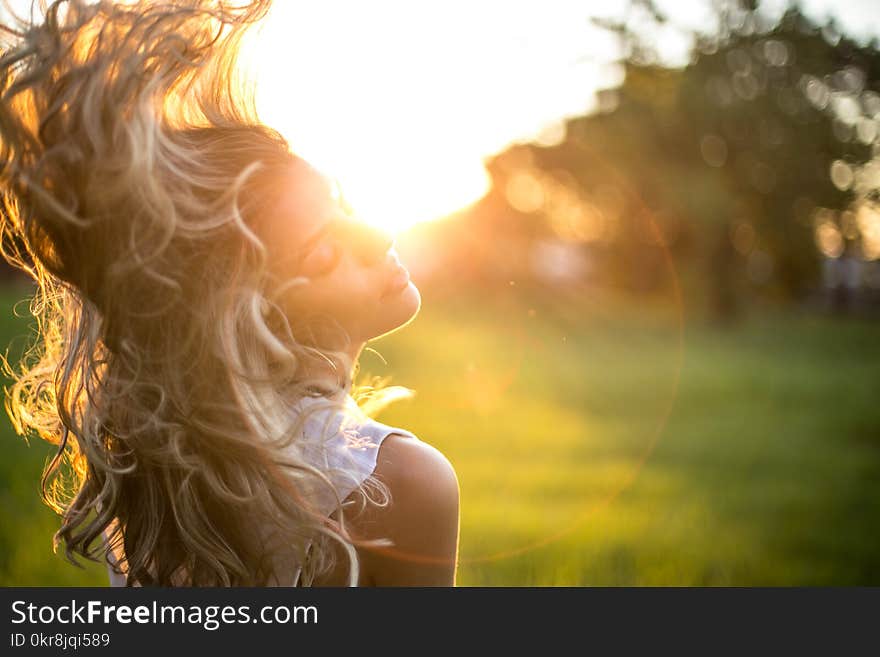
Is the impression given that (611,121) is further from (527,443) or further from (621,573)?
(621,573)

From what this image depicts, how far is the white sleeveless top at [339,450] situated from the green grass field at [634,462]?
2.91m

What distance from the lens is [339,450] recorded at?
70.4 inches

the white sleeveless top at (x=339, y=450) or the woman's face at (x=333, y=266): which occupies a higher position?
the woman's face at (x=333, y=266)

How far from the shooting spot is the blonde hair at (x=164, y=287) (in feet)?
5.44

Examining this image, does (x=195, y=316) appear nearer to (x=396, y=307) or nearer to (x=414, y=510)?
(x=396, y=307)

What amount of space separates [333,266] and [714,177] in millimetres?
22567

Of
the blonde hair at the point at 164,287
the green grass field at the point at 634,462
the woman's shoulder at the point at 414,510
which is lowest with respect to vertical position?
the woman's shoulder at the point at 414,510

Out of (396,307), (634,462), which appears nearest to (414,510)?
(396,307)

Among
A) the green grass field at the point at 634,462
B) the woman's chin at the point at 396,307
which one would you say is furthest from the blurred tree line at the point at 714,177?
the woman's chin at the point at 396,307

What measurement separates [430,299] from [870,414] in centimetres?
1680

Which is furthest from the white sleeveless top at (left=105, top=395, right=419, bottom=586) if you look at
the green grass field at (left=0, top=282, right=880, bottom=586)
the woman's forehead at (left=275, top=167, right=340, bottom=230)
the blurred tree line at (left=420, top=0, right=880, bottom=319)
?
the blurred tree line at (left=420, top=0, right=880, bottom=319)

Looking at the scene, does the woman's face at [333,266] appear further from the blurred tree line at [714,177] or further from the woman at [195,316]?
the blurred tree line at [714,177]

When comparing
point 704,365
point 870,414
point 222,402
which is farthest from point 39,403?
point 704,365

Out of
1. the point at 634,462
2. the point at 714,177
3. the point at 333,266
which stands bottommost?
the point at 333,266
